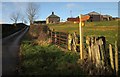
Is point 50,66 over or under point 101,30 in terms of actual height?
under

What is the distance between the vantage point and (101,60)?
31.7 ft

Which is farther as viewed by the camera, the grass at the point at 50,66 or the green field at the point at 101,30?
the green field at the point at 101,30

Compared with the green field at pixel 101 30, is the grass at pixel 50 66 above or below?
below

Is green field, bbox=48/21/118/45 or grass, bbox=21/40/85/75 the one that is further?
green field, bbox=48/21/118/45

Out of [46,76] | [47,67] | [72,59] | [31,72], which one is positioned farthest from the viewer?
[72,59]

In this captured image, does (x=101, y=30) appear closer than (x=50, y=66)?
No

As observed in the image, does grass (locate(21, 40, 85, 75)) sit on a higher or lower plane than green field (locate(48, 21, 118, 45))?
lower

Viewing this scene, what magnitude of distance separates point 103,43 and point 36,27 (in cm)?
2245

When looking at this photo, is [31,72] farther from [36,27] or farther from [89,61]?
[36,27]

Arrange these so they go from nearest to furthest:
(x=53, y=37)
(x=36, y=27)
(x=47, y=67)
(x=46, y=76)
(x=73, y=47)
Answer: (x=46, y=76), (x=47, y=67), (x=73, y=47), (x=53, y=37), (x=36, y=27)

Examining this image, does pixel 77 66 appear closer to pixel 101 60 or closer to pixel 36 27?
pixel 101 60

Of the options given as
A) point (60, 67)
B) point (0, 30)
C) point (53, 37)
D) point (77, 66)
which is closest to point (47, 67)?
point (60, 67)

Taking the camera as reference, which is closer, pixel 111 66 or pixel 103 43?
pixel 111 66

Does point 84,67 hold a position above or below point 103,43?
below
